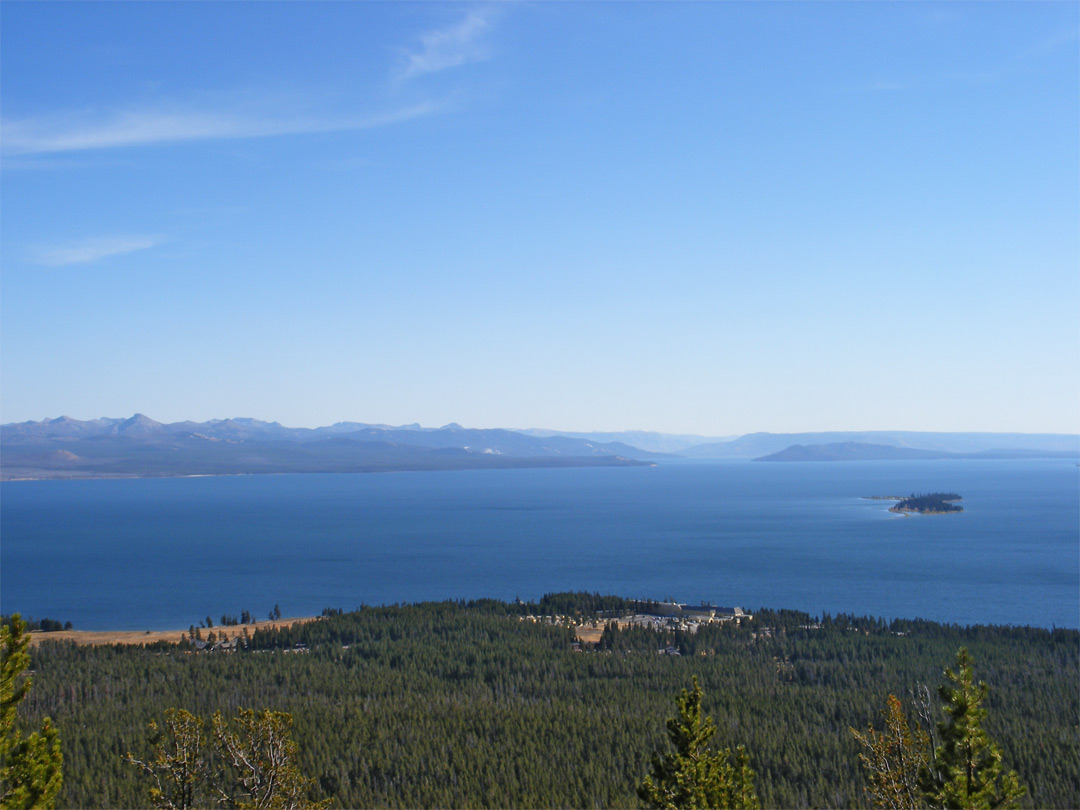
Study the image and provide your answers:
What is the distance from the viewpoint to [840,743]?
202ft

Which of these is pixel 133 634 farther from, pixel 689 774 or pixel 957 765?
pixel 957 765

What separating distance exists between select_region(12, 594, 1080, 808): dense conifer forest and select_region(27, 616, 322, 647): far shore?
11.0 feet

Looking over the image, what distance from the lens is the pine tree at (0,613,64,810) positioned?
74.7 ft

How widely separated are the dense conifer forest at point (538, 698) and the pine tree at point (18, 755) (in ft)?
106

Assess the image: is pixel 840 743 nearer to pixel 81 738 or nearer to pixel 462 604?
pixel 81 738

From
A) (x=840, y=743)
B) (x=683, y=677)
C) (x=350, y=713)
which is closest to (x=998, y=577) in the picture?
(x=683, y=677)

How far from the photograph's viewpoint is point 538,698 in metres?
77.1

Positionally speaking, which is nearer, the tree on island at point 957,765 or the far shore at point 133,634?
the tree on island at point 957,765

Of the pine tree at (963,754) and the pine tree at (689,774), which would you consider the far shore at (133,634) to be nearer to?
the pine tree at (689,774)

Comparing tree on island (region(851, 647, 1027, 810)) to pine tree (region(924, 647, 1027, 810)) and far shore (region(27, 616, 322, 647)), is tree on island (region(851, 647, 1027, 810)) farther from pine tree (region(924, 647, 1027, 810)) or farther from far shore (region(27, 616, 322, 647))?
far shore (region(27, 616, 322, 647))

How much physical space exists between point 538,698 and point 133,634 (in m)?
56.4

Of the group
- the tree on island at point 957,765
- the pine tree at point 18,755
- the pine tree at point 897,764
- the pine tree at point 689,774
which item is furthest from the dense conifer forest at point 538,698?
the pine tree at point 18,755

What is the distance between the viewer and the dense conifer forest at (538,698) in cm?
5609

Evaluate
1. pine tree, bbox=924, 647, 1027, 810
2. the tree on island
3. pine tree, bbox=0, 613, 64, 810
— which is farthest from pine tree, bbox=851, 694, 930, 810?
pine tree, bbox=0, 613, 64, 810
